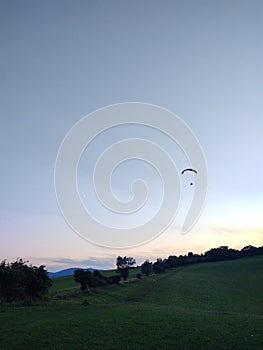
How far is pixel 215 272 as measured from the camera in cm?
11456

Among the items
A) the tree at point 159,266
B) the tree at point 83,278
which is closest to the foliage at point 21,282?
the tree at point 83,278

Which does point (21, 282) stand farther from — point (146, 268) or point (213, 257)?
point (213, 257)

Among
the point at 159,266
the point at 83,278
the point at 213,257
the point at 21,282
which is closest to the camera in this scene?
the point at 21,282

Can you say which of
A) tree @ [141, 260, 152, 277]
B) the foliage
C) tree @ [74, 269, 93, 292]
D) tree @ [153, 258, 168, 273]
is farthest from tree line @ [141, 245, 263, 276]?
the foliage

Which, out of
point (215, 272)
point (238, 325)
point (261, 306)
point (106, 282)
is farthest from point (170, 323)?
point (215, 272)

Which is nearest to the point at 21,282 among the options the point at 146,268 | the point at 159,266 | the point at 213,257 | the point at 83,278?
the point at 83,278

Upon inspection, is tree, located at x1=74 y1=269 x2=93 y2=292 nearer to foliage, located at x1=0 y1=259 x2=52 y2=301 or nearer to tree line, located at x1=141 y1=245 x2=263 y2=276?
foliage, located at x1=0 y1=259 x2=52 y2=301

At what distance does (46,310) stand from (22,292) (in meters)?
9.28

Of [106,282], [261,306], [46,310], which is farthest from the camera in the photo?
[106,282]

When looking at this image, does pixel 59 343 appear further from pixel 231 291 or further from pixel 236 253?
pixel 236 253

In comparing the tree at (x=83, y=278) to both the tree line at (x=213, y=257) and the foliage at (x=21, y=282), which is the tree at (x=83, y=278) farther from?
the tree line at (x=213, y=257)

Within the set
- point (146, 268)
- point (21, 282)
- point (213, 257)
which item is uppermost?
point (213, 257)

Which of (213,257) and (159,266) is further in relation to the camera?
(213,257)

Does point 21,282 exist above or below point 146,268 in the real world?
Result: below
